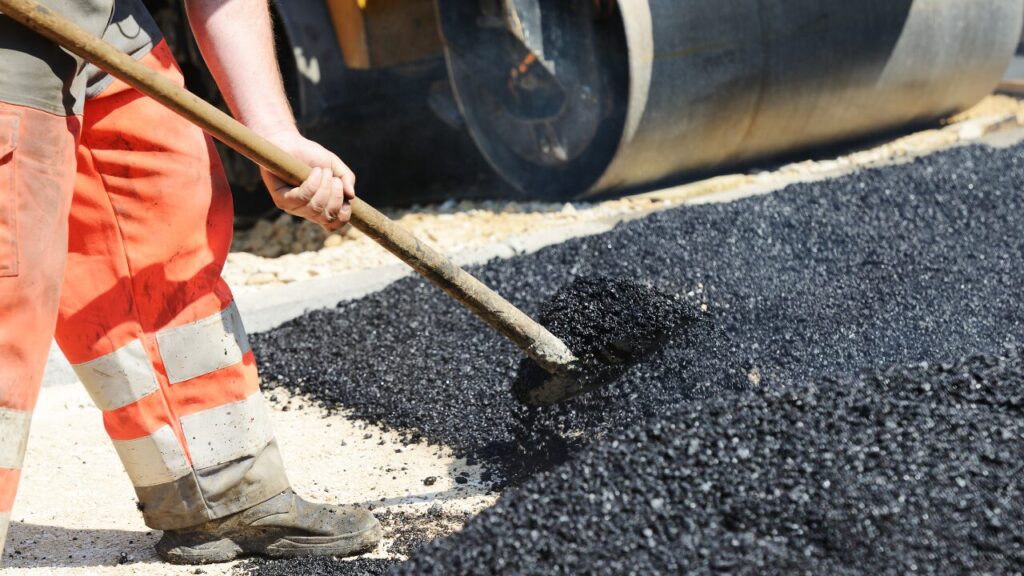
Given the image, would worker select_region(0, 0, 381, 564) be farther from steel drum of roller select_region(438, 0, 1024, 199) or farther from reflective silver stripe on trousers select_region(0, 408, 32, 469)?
steel drum of roller select_region(438, 0, 1024, 199)

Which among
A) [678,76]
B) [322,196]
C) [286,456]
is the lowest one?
[286,456]

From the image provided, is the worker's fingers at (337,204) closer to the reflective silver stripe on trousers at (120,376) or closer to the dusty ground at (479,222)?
the reflective silver stripe on trousers at (120,376)

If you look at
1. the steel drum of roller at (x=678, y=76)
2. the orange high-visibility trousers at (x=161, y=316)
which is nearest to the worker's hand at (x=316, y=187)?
the orange high-visibility trousers at (x=161, y=316)

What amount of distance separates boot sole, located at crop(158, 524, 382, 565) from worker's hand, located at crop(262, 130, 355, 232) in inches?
29.3

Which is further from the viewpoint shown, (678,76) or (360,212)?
(678,76)

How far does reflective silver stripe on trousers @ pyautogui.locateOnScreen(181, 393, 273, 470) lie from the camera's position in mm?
2246

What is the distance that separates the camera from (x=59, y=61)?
1.80 metres

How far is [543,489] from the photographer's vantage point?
195 cm

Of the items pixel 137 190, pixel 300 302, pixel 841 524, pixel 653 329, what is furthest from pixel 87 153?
pixel 300 302

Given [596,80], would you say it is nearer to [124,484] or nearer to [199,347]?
[124,484]

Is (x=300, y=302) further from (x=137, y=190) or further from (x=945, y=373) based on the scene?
(x=945, y=373)

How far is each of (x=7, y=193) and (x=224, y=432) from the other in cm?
76

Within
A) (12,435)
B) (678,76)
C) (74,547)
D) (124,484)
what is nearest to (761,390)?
(12,435)

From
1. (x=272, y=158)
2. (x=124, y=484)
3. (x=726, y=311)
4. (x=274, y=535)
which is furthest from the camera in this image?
(x=726, y=311)
